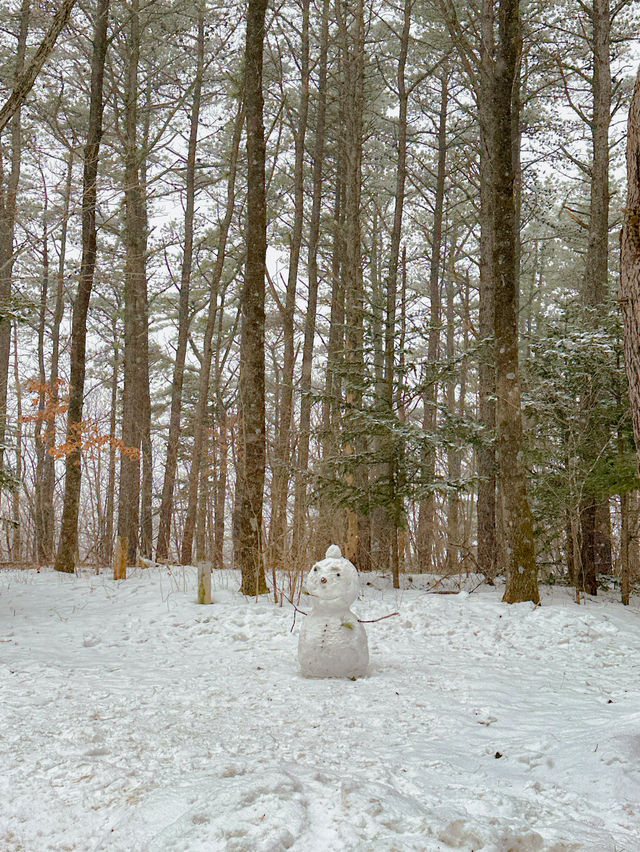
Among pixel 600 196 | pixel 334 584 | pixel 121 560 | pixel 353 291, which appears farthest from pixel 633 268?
pixel 121 560

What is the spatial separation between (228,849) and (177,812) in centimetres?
35

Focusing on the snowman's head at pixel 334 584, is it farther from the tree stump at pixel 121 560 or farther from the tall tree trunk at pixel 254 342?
the tree stump at pixel 121 560

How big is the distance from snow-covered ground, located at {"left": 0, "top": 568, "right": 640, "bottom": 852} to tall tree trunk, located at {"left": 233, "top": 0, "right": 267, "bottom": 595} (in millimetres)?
1296

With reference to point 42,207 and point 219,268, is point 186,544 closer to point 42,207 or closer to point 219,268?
point 219,268

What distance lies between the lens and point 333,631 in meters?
4.51

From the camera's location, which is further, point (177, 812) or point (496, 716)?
point (496, 716)

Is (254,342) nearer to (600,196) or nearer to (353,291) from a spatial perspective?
(353,291)

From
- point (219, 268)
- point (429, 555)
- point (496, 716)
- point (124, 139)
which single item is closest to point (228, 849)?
point (496, 716)

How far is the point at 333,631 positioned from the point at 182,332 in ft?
37.9

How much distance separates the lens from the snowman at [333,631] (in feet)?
14.6

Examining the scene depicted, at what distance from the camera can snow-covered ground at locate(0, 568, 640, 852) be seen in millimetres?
2197

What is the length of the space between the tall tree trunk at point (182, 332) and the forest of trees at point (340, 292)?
7cm

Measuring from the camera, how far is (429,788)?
2.59 m

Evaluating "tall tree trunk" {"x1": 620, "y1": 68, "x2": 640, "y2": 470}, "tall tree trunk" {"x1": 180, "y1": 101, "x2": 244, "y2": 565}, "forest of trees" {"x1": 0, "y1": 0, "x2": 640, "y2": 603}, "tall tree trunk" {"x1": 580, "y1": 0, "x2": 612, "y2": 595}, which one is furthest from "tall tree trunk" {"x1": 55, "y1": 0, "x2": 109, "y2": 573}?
"tall tree trunk" {"x1": 620, "y1": 68, "x2": 640, "y2": 470}
